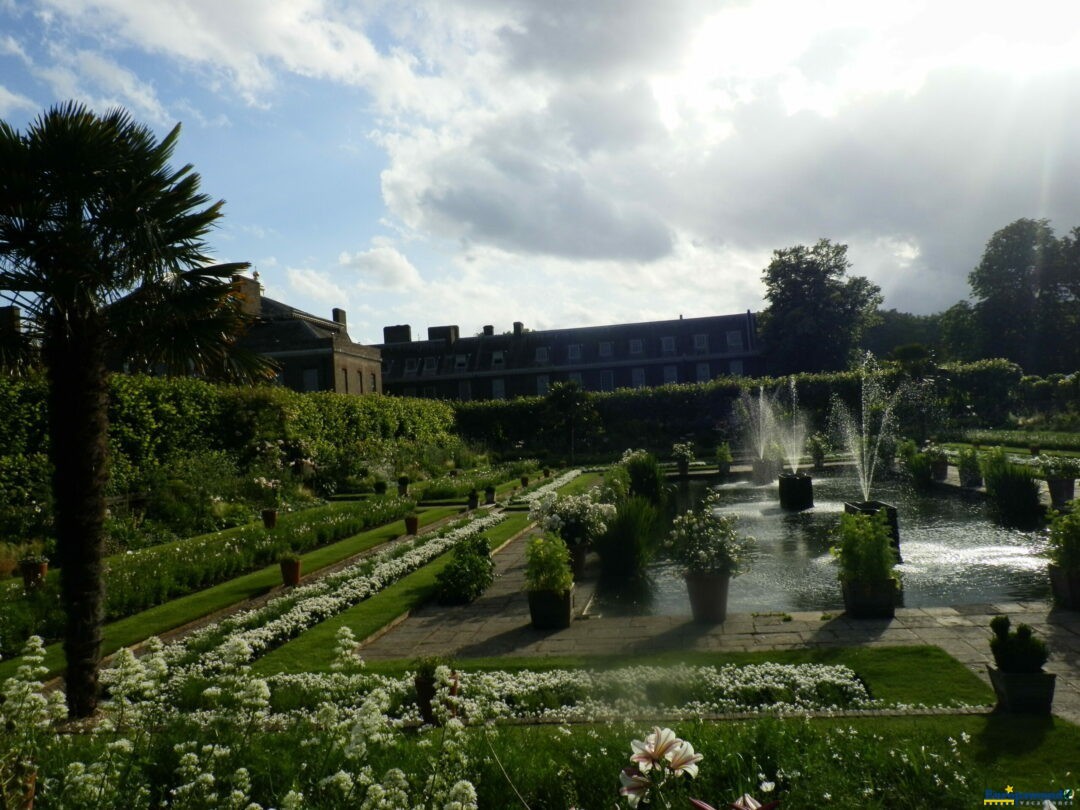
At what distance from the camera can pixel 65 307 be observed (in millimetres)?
5461

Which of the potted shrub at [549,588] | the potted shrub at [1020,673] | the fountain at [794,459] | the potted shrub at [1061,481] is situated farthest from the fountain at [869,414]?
the potted shrub at [1020,673]

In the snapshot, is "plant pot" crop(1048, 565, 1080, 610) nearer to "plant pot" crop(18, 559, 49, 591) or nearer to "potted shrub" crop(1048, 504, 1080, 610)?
"potted shrub" crop(1048, 504, 1080, 610)

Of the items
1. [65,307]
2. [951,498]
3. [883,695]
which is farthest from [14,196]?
[951,498]

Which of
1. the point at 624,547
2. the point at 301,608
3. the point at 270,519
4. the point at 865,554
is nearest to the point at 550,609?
the point at 624,547

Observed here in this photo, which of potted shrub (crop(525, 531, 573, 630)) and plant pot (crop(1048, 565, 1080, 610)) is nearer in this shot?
plant pot (crop(1048, 565, 1080, 610))

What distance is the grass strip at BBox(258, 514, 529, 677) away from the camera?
7.06 meters

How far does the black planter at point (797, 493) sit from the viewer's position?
16516mm

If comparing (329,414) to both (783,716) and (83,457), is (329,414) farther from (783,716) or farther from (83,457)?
(783,716)

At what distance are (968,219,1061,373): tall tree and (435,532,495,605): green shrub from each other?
55797 millimetres

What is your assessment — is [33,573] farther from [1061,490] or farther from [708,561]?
[1061,490]

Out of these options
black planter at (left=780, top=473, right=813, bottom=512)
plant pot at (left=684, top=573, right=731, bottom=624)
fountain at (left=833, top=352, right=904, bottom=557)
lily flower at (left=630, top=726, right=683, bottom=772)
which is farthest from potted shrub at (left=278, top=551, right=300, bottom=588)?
fountain at (left=833, top=352, right=904, bottom=557)

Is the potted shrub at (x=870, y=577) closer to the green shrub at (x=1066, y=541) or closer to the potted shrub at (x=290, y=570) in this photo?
the green shrub at (x=1066, y=541)

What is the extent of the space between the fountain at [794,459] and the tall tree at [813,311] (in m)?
11.7

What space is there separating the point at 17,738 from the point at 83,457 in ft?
7.52
